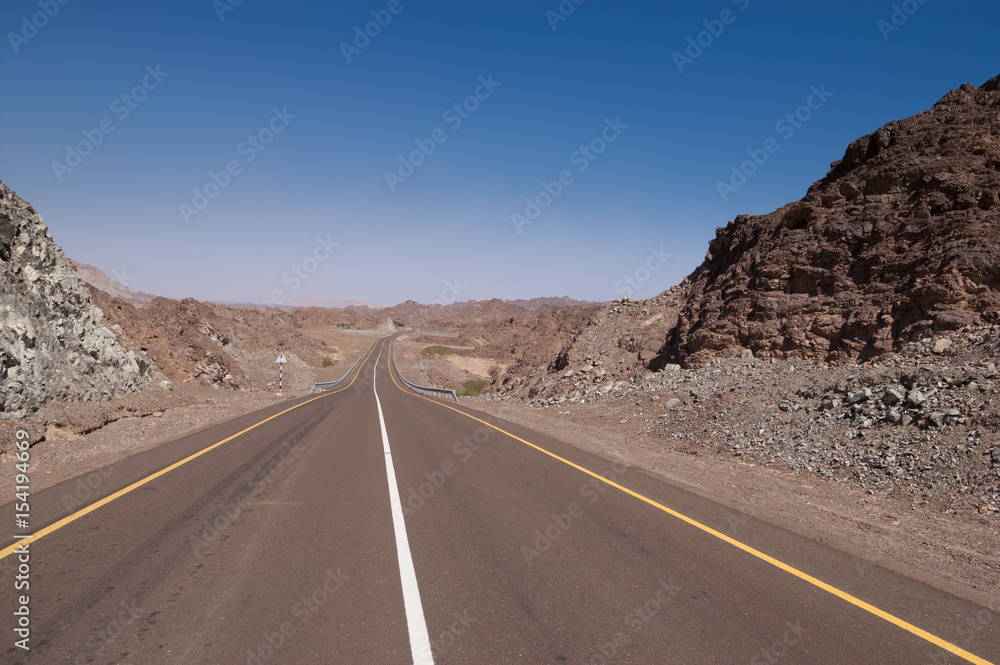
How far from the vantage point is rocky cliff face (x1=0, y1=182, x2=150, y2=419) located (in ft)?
38.6

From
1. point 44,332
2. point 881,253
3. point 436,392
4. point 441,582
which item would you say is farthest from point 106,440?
point 436,392

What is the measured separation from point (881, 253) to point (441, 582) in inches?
710

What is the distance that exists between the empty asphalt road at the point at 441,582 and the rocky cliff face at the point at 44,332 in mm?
6056

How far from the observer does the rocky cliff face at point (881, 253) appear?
14.3m

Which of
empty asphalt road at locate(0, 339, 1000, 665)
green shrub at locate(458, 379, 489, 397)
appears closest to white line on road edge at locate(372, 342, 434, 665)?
empty asphalt road at locate(0, 339, 1000, 665)

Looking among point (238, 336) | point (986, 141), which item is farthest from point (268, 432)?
point (238, 336)

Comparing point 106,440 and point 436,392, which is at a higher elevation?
point 106,440

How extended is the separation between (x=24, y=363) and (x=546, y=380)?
23298mm

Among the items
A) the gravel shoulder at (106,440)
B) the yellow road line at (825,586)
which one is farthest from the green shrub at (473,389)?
the yellow road line at (825,586)

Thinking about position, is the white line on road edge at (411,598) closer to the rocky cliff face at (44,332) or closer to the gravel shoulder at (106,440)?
the gravel shoulder at (106,440)

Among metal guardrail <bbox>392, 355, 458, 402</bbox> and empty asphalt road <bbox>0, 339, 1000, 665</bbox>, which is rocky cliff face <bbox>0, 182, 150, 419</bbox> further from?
metal guardrail <bbox>392, 355, 458, 402</bbox>

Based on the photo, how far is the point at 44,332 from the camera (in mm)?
13914

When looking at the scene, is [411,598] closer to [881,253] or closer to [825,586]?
[825,586]

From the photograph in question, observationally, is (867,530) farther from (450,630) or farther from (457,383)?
(457,383)
